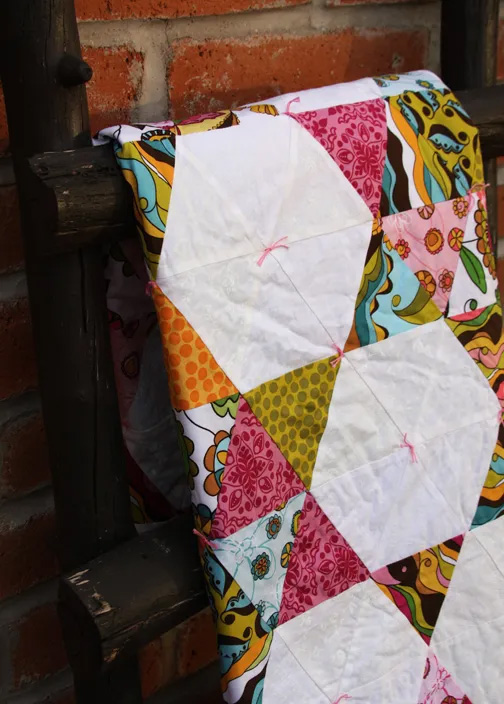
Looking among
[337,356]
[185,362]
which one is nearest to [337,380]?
[337,356]

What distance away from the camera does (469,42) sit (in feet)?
2.62

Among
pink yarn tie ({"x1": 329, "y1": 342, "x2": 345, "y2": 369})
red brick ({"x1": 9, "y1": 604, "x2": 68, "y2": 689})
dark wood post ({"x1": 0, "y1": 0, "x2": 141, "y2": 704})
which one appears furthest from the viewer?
red brick ({"x1": 9, "y1": 604, "x2": 68, "y2": 689})

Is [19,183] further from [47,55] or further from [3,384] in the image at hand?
[3,384]

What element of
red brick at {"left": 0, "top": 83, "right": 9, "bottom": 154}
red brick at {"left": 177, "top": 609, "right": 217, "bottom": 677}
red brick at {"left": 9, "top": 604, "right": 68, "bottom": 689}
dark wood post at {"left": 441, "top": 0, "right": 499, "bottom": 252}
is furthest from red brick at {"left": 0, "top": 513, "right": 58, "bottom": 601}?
dark wood post at {"left": 441, "top": 0, "right": 499, "bottom": 252}

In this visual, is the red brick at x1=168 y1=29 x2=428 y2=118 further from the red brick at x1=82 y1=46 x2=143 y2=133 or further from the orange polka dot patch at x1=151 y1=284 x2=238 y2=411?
the orange polka dot patch at x1=151 y1=284 x2=238 y2=411

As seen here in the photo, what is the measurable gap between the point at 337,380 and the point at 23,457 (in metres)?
0.25

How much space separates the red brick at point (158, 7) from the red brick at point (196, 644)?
0.52 meters

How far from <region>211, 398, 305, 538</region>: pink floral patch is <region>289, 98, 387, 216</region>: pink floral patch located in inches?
7.0

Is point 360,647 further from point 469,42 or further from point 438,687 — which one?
point 469,42

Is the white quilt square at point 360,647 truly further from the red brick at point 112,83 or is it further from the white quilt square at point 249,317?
the red brick at point 112,83

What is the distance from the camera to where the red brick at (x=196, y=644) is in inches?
33.1

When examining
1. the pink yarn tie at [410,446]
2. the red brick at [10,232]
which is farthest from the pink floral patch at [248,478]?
the red brick at [10,232]

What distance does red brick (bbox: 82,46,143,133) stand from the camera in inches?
25.7

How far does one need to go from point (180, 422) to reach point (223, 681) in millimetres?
178
